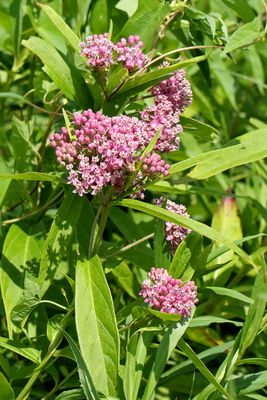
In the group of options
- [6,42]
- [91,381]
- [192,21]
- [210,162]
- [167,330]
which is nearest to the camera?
[91,381]

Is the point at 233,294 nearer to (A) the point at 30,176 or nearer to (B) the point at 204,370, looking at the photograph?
(B) the point at 204,370

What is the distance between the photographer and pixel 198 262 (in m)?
1.66

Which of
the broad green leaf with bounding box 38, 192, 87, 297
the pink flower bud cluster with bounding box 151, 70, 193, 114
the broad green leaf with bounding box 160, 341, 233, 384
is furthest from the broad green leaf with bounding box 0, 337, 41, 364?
the pink flower bud cluster with bounding box 151, 70, 193, 114

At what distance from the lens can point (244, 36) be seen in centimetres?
176

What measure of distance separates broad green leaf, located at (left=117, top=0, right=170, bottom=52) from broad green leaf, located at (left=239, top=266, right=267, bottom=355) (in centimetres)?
64

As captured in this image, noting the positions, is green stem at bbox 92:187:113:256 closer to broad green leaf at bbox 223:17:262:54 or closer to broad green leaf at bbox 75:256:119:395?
broad green leaf at bbox 75:256:119:395

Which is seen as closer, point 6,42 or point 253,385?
point 253,385

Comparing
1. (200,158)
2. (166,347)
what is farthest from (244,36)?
(166,347)

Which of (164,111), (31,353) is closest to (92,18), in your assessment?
(164,111)

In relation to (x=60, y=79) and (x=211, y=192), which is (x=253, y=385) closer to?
(x=211, y=192)

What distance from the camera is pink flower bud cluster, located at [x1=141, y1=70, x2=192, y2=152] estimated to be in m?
1.63

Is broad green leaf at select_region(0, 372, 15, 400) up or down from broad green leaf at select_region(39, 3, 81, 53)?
down

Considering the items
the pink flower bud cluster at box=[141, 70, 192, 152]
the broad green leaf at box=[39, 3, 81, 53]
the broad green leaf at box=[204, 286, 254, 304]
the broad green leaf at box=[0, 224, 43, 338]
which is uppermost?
the broad green leaf at box=[39, 3, 81, 53]

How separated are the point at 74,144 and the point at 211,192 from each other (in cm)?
58
